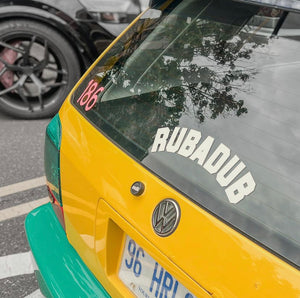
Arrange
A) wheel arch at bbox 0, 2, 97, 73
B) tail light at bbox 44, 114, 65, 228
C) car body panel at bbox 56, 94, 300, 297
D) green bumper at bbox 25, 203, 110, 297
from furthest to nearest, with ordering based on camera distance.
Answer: wheel arch at bbox 0, 2, 97, 73 → tail light at bbox 44, 114, 65, 228 → green bumper at bbox 25, 203, 110, 297 → car body panel at bbox 56, 94, 300, 297

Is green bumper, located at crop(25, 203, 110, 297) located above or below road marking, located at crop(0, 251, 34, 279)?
above

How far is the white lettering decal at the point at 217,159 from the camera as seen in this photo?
3.97ft

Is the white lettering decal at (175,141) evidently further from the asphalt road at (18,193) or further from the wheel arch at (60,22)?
the wheel arch at (60,22)

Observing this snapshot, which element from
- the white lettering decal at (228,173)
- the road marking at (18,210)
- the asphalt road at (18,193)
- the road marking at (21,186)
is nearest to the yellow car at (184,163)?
the white lettering decal at (228,173)

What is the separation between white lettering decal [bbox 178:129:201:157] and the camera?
127 centimetres

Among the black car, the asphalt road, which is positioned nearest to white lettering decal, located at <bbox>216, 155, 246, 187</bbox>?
the asphalt road

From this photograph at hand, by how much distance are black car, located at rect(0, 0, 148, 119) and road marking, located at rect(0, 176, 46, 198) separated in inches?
41.9

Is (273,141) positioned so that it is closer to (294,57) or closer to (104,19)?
(294,57)

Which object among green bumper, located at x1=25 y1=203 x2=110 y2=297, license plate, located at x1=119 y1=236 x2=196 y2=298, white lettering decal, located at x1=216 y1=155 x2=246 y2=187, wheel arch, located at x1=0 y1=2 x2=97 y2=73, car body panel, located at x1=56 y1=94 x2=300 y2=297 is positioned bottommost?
wheel arch, located at x1=0 y1=2 x2=97 y2=73

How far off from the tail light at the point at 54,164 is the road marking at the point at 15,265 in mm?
821

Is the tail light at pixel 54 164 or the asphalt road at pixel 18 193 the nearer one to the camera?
the tail light at pixel 54 164

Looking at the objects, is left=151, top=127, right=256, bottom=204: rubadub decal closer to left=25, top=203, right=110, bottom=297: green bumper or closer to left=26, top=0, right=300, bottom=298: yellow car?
left=26, top=0, right=300, bottom=298: yellow car

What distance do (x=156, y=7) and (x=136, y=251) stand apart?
3.01 feet

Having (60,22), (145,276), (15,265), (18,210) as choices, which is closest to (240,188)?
(145,276)
